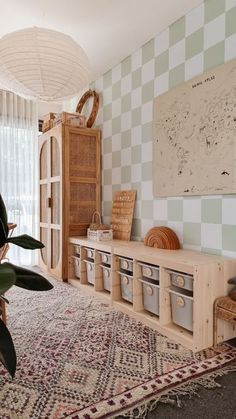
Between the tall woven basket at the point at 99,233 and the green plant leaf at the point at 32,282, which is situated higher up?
the green plant leaf at the point at 32,282

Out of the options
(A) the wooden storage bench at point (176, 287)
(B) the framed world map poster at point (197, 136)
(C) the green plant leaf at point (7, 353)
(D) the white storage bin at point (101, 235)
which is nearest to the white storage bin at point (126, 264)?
(A) the wooden storage bench at point (176, 287)

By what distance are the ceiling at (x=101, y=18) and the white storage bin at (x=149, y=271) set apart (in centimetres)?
193

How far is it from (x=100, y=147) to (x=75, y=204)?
2.39ft

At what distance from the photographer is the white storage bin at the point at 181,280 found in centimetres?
173

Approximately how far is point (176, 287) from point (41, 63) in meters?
1.59

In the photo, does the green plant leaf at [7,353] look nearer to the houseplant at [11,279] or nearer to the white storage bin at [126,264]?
the houseplant at [11,279]

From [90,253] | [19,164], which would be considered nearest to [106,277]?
[90,253]

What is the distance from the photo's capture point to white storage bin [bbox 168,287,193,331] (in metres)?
1.75

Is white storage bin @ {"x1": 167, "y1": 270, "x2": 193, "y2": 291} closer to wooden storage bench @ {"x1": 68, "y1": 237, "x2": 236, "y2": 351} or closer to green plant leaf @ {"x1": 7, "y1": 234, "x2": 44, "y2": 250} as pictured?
wooden storage bench @ {"x1": 68, "y1": 237, "x2": 236, "y2": 351}

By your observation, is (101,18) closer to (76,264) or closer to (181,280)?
(181,280)

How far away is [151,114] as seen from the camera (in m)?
2.60

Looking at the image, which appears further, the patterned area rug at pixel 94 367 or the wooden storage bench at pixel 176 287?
the wooden storage bench at pixel 176 287

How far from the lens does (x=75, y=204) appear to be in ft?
10.3

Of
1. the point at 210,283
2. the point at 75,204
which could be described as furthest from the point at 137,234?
the point at 210,283
